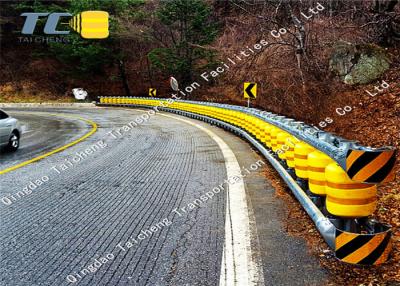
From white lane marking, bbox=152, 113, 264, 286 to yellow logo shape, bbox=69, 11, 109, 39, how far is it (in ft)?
121

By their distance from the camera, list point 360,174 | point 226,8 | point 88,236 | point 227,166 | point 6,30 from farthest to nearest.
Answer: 1. point 6,30
2. point 226,8
3. point 227,166
4. point 88,236
5. point 360,174

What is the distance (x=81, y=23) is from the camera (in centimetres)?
4088

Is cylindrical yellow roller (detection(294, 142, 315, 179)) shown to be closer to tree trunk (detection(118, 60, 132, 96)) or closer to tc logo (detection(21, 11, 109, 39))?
tc logo (detection(21, 11, 109, 39))

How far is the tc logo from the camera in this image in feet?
127

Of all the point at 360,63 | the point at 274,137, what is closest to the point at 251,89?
the point at 360,63

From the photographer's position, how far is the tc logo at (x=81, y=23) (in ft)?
127

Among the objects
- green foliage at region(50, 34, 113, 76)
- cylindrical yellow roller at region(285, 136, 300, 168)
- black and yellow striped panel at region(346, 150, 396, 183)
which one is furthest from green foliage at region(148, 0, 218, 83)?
black and yellow striped panel at region(346, 150, 396, 183)

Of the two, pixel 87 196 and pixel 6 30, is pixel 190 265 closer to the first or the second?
pixel 87 196

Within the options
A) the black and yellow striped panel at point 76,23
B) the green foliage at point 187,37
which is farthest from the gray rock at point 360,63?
the black and yellow striped panel at point 76,23

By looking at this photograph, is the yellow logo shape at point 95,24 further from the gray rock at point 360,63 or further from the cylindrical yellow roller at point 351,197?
the cylindrical yellow roller at point 351,197

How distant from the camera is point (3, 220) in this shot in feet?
14.0

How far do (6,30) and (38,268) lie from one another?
170ft

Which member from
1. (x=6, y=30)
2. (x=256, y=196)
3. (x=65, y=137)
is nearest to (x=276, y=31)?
(x=65, y=137)

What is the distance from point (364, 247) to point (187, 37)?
32.5 metres
